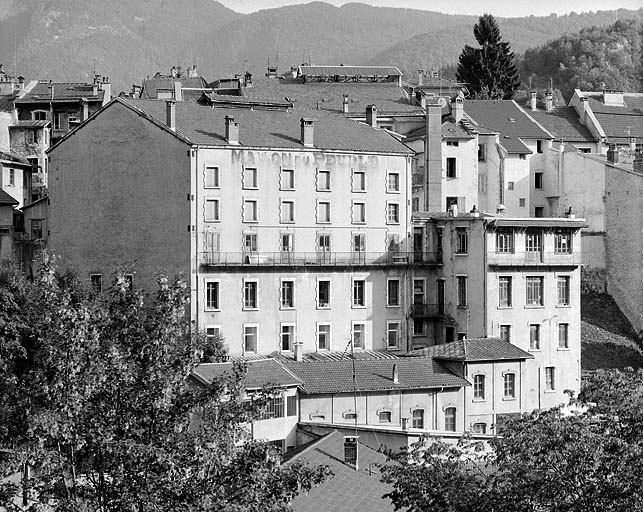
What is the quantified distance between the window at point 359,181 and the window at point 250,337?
10.4m

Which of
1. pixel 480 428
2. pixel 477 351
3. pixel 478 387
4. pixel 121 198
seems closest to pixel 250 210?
pixel 121 198

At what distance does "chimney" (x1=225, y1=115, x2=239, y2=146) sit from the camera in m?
76.4

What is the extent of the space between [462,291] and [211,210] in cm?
1427

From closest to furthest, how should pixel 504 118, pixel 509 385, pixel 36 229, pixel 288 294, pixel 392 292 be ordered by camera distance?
pixel 509 385, pixel 288 294, pixel 392 292, pixel 36 229, pixel 504 118

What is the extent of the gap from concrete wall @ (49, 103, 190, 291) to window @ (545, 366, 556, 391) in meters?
19.9

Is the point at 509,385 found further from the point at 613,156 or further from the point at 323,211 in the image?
the point at 613,156

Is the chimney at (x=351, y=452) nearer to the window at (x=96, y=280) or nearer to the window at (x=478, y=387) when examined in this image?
the window at (x=478, y=387)

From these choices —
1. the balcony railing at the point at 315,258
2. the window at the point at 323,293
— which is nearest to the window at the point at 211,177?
the balcony railing at the point at 315,258

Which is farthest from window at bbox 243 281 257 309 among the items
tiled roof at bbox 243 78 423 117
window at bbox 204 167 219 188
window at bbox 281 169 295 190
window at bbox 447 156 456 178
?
tiled roof at bbox 243 78 423 117

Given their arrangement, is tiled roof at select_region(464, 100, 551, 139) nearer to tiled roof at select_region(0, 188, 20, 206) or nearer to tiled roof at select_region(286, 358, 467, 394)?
tiled roof at select_region(286, 358, 467, 394)

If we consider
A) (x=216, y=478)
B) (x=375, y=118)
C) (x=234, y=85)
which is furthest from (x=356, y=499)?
(x=234, y=85)

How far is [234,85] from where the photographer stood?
107 m

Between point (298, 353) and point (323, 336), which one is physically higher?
point (323, 336)

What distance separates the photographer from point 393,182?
266 ft
